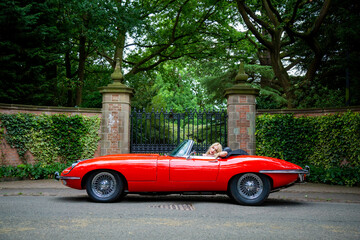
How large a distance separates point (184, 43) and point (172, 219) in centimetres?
1560

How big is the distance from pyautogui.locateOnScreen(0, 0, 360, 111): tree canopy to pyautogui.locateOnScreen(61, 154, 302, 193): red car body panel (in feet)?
22.9

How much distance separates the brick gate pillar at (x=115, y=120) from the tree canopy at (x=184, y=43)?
3152mm

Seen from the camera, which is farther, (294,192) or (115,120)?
(115,120)

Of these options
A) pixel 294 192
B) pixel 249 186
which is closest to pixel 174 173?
pixel 249 186

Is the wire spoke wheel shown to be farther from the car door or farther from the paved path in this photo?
the paved path

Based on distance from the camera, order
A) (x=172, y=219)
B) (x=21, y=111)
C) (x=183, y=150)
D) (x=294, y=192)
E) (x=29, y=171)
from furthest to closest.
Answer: (x=21, y=111) < (x=29, y=171) < (x=294, y=192) < (x=183, y=150) < (x=172, y=219)

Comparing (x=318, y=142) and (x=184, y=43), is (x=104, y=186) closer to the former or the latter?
(x=318, y=142)

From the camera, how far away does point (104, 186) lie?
229 inches

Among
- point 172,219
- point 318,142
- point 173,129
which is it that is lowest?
point 172,219

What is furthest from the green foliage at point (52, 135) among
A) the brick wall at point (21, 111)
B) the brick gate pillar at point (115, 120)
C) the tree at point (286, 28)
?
the tree at point (286, 28)

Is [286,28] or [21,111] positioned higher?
[286,28]

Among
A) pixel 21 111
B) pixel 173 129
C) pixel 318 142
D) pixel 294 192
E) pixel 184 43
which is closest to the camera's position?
pixel 294 192

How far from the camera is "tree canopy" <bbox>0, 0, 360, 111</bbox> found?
1177 centimetres

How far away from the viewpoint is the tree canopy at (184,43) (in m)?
11.8
